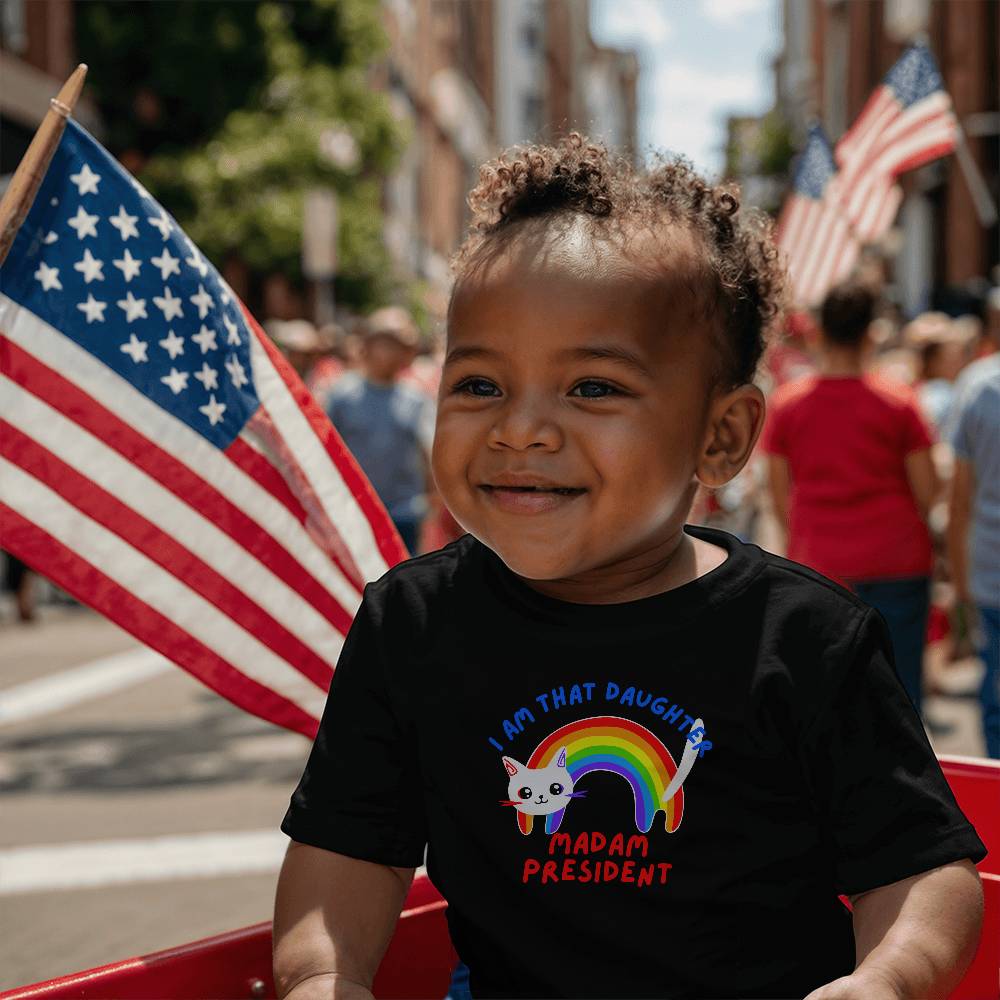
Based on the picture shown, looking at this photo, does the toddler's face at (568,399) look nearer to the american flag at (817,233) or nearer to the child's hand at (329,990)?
the child's hand at (329,990)

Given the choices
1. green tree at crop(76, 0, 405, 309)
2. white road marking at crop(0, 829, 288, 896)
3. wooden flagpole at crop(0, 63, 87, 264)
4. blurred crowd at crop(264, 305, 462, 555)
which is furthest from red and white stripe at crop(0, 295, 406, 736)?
green tree at crop(76, 0, 405, 309)

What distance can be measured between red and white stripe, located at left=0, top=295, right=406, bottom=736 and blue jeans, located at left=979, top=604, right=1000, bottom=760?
9.34 feet

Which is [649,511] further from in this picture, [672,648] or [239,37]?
[239,37]

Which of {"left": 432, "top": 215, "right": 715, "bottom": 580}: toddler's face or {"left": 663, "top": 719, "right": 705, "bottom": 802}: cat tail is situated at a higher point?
{"left": 432, "top": 215, "right": 715, "bottom": 580}: toddler's face

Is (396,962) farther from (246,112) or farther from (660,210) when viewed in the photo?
(246,112)

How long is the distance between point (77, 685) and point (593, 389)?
7.56 metres

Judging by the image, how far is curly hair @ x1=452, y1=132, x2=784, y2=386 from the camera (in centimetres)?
193

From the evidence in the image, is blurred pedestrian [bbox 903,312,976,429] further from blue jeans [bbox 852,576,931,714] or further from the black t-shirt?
the black t-shirt

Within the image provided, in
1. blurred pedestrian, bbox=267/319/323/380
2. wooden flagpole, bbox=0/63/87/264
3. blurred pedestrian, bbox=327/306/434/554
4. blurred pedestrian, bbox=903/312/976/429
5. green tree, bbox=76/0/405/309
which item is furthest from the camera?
green tree, bbox=76/0/405/309

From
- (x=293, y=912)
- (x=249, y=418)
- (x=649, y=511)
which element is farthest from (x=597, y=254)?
(x=249, y=418)

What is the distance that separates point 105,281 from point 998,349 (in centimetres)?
551

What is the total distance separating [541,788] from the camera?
1844mm

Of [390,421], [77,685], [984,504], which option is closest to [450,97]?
[77,685]

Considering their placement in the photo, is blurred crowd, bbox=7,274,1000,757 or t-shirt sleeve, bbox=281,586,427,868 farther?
blurred crowd, bbox=7,274,1000,757
